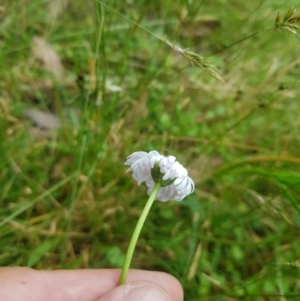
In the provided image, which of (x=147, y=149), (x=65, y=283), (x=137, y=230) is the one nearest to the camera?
(x=137, y=230)

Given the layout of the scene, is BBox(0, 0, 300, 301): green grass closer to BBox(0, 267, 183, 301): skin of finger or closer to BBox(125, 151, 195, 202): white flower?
BBox(0, 267, 183, 301): skin of finger

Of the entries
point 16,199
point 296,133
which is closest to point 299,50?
point 296,133

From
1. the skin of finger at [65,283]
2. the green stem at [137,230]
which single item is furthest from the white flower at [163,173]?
the skin of finger at [65,283]

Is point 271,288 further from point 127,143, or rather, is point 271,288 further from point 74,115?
point 74,115

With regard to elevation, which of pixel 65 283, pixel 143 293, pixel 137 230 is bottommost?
pixel 65 283

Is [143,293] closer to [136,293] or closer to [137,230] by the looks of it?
[136,293]

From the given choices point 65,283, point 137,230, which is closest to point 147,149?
point 65,283

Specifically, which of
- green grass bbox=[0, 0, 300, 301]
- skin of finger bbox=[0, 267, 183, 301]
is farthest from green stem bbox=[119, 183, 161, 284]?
green grass bbox=[0, 0, 300, 301]
